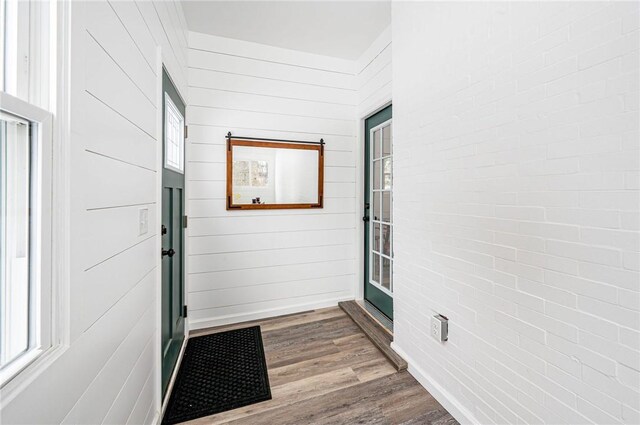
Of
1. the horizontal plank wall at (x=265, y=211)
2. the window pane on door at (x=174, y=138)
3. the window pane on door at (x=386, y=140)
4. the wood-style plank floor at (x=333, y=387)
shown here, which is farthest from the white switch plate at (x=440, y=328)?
the window pane on door at (x=174, y=138)

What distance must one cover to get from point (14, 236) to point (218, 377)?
173 cm

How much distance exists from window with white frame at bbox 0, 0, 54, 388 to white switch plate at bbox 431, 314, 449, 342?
1744 mm

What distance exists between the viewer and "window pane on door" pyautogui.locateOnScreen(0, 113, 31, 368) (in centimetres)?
59

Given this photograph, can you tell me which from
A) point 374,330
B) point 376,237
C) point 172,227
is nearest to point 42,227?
point 172,227

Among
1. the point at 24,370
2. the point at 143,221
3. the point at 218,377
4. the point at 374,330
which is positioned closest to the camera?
the point at 24,370

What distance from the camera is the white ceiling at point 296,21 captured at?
88.7 inches

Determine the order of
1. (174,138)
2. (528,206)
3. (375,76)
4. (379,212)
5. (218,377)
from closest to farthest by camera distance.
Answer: (528,206) < (218,377) < (174,138) < (375,76) < (379,212)

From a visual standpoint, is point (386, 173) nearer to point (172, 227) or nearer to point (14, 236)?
point (172, 227)

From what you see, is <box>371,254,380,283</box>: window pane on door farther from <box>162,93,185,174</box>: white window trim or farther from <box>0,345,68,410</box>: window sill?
<box>0,345,68,410</box>: window sill

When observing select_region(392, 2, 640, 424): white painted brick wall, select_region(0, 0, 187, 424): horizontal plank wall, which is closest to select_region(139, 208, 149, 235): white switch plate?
select_region(0, 0, 187, 424): horizontal plank wall

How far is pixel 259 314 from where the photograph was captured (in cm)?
283

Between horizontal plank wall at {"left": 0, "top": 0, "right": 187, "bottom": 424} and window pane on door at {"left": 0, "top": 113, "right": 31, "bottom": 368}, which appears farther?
horizontal plank wall at {"left": 0, "top": 0, "right": 187, "bottom": 424}

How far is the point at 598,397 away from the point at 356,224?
2286 mm

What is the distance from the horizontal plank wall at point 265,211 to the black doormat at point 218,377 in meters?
0.39
